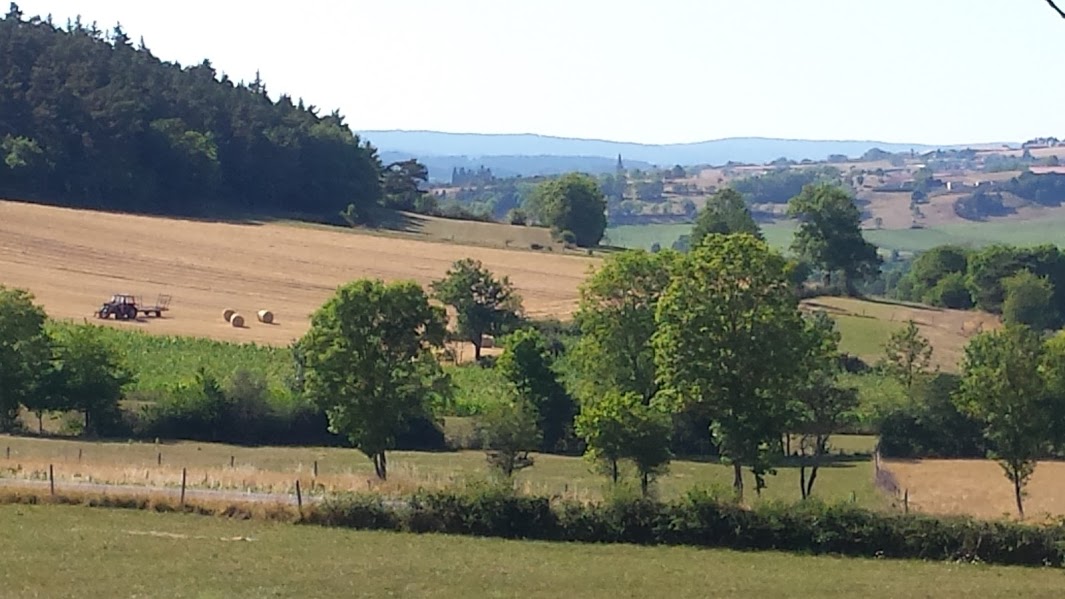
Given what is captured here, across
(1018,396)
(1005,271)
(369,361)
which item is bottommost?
(1005,271)

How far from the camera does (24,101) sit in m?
130

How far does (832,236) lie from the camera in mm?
113812

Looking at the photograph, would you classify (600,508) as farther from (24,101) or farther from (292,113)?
(292,113)

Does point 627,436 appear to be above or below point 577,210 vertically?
below

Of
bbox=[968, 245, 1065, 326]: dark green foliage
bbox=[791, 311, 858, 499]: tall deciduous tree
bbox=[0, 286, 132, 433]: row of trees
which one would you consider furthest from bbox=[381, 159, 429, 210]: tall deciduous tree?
bbox=[791, 311, 858, 499]: tall deciduous tree

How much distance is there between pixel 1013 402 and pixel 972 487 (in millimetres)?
7767

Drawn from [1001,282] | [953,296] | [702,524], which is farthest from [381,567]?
[953,296]

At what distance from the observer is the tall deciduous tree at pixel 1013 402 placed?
4678 cm

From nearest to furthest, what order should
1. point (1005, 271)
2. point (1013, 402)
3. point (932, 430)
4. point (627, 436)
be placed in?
1. point (627, 436)
2. point (1013, 402)
3. point (932, 430)
4. point (1005, 271)

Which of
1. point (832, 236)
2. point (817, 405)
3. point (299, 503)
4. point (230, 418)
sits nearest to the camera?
point (299, 503)

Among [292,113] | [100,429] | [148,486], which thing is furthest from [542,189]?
[148,486]

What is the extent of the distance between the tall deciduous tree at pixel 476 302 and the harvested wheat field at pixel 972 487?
2567cm

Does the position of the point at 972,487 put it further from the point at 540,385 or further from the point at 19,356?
the point at 19,356

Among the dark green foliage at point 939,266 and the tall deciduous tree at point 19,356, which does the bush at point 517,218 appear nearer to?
the dark green foliage at point 939,266
